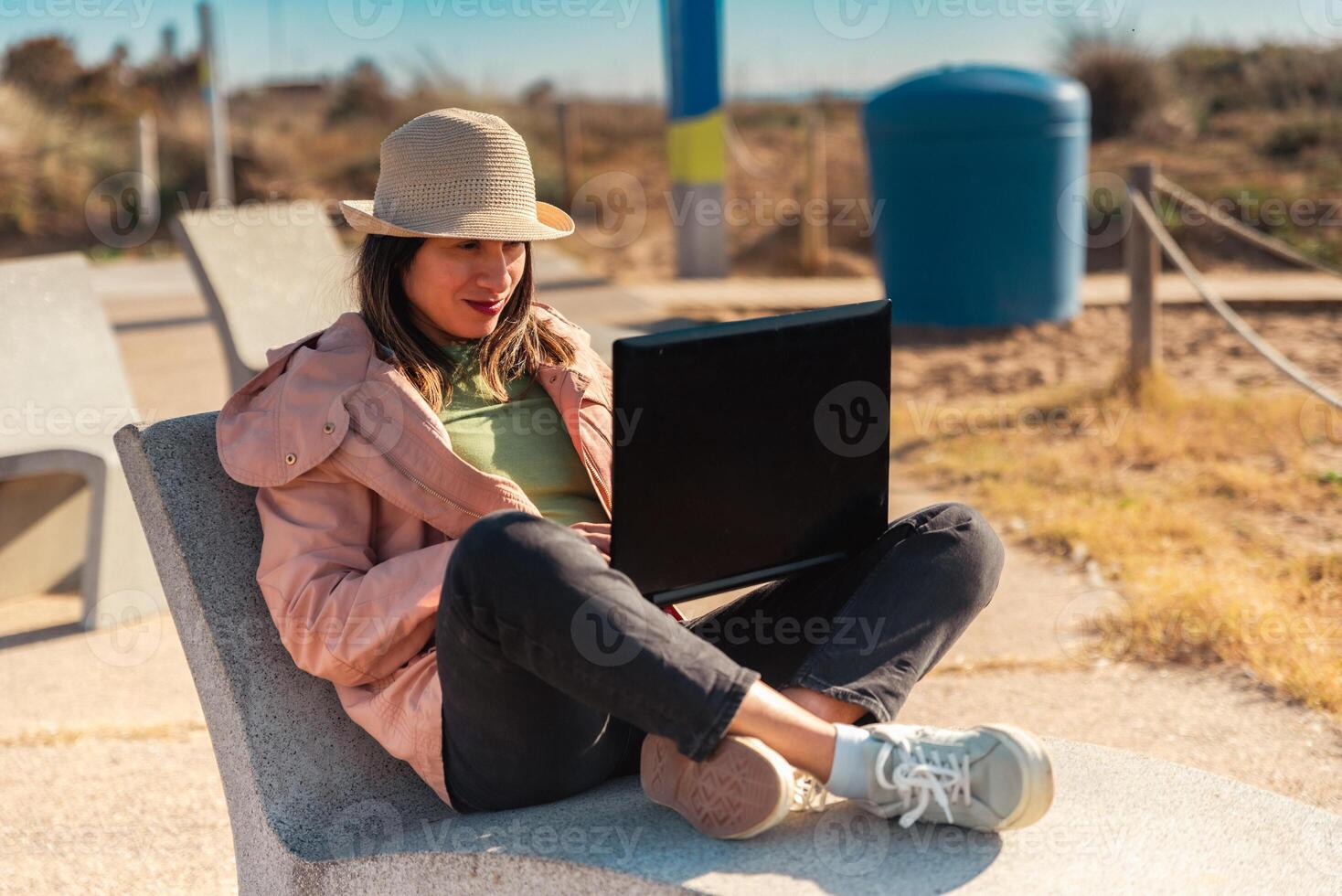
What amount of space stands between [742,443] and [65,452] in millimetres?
3110

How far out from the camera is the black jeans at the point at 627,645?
1938 mm

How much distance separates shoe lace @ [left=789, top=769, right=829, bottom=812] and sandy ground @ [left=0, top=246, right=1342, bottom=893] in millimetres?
539

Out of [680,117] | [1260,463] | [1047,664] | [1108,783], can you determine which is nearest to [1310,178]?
[680,117]

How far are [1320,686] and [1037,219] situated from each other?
5.61 m

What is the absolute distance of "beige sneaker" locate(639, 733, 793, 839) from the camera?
194 centimetres

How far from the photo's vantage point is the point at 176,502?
2400mm

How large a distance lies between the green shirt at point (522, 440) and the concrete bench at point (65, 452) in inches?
92.1
